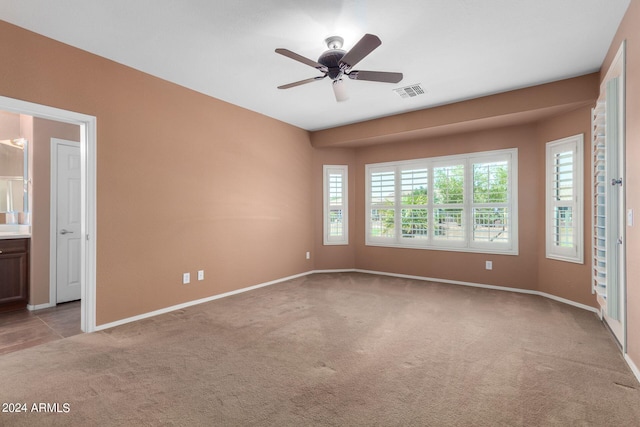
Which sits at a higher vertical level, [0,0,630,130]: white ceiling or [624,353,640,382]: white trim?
[0,0,630,130]: white ceiling

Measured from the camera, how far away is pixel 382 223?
6.04 meters

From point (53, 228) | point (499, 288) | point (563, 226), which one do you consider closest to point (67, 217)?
point (53, 228)

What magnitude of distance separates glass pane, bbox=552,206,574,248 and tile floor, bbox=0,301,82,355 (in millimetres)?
5687

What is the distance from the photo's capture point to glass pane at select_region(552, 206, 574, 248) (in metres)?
4.06

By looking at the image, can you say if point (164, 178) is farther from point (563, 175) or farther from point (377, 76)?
point (563, 175)

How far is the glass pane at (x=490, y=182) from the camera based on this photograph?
4820 millimetres

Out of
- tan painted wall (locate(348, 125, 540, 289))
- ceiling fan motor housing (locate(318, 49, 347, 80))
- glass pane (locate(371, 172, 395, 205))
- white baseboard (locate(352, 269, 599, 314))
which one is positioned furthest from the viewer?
glass pane (locate(371, 172, 395, 205))

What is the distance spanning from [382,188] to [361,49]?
151 inches

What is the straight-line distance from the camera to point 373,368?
242 centimetres

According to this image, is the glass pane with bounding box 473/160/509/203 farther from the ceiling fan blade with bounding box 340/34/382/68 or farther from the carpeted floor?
the ceiling fan blade with bounding box 340/34/382/68

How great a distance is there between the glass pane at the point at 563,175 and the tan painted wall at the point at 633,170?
177 cm

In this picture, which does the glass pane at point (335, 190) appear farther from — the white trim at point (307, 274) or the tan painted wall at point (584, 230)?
the tan painted wall at point (584, 230)

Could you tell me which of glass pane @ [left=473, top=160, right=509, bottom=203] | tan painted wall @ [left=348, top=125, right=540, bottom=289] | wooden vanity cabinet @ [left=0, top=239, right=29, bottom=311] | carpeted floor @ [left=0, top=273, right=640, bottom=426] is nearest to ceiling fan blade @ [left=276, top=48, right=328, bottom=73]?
carpeted floor @ [left=0, top=273, right=640, bottom=426]

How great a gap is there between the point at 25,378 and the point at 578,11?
4995mm
